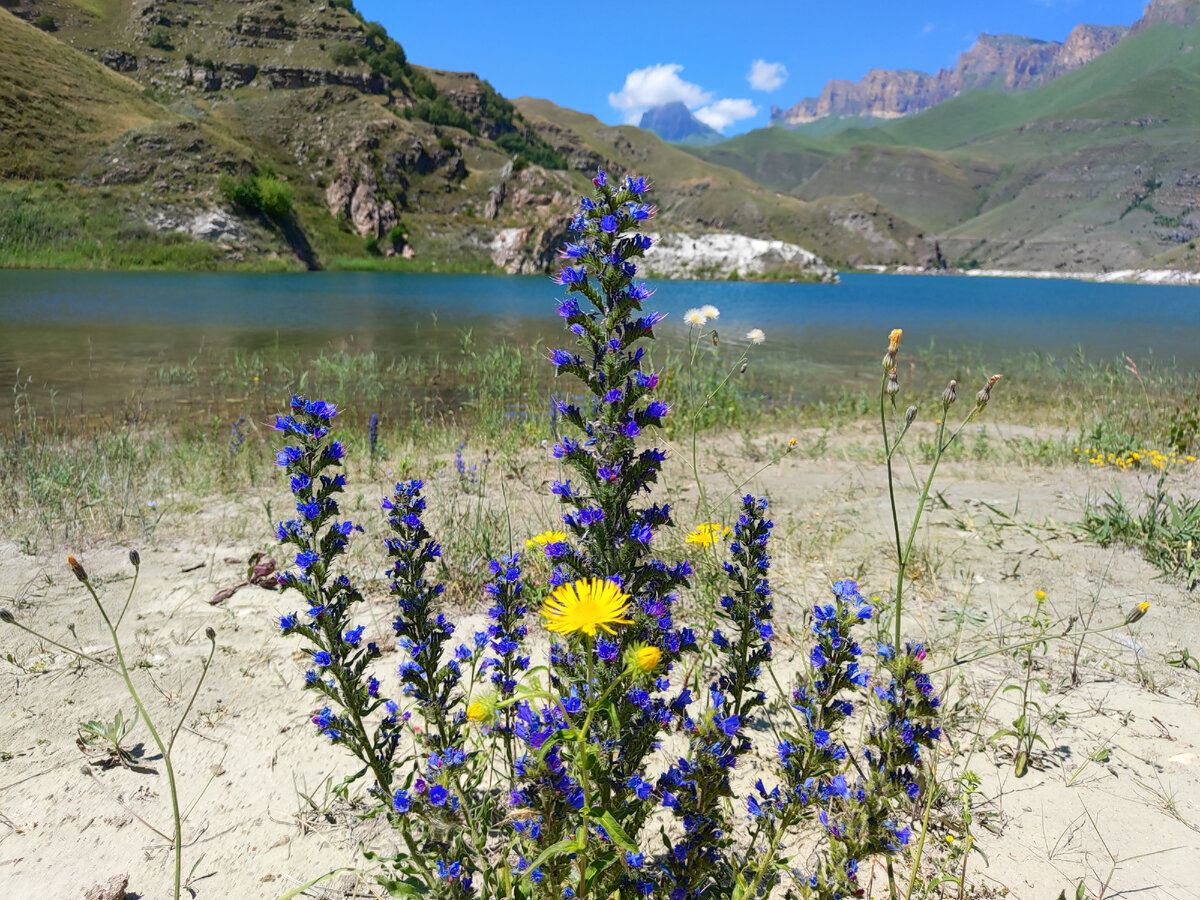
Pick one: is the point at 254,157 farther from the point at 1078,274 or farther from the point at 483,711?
the point at 1078,274

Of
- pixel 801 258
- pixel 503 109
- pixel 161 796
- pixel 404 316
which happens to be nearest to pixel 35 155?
pixel 404 316

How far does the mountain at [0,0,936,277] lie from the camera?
159 feet

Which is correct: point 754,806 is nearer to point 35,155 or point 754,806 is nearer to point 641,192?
point 641,192

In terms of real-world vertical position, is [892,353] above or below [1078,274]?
below

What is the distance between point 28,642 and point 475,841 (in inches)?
133

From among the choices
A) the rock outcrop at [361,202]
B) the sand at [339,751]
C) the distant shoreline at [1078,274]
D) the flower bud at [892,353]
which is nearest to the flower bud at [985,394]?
the flower bud at [892,353]

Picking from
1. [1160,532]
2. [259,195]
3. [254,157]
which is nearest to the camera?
[1160,532]

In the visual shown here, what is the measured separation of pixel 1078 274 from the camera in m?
147

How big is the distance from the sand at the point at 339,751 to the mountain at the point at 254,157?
25943mm

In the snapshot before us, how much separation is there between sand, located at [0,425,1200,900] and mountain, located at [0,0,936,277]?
2594 cm

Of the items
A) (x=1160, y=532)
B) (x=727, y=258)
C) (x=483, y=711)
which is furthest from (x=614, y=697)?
(x=727, y=258)

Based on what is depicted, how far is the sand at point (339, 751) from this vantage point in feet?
7.03

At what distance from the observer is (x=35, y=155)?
1897 inches

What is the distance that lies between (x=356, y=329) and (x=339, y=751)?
20.3 meters
